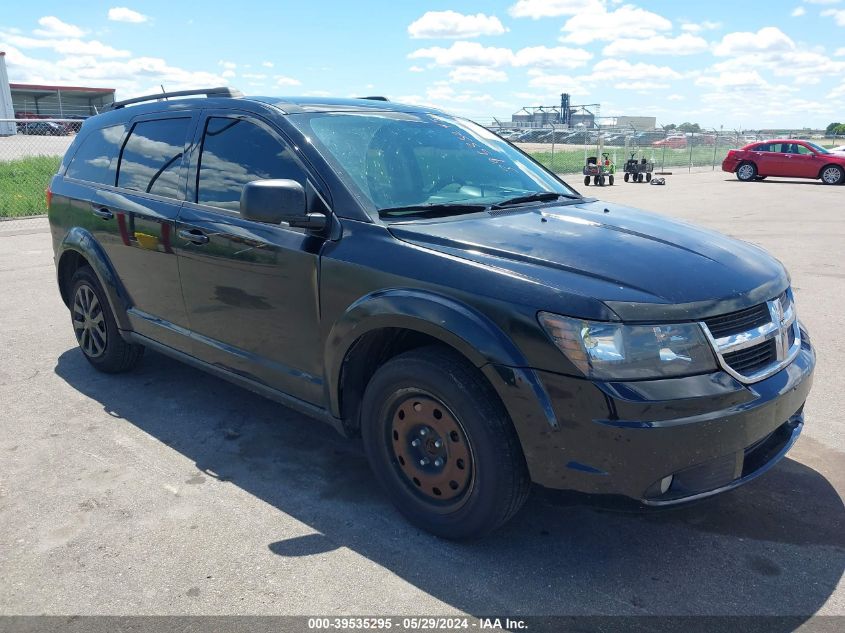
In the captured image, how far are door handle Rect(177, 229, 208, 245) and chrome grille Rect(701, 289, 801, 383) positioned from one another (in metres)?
2.51

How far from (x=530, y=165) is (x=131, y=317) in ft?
8.79

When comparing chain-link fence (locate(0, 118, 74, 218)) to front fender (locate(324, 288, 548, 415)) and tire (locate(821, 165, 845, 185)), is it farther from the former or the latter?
tire (locate(821, 165, 845, 185))

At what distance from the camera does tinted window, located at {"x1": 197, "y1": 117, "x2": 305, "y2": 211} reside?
11.3ft

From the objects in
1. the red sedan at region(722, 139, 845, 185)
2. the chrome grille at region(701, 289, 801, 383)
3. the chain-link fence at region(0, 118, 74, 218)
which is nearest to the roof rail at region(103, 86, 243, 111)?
the chrome grille at region(701, 289, 801, 383)

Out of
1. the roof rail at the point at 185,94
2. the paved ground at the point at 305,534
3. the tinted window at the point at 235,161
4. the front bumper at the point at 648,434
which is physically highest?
the roof rail at the point at 185,94

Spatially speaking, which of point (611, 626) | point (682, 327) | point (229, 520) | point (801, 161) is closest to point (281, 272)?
point (229, 520)

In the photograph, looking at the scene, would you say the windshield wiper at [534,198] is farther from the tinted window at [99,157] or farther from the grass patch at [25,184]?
the grass patch at [25,184]

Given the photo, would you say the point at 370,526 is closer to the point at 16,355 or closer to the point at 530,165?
the point at 530,165

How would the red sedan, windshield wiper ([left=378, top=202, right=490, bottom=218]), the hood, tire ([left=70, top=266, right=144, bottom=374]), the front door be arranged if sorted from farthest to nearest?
the red sedan
tire ([left=70, top=266, right=144, bottom=374])
the front door
windshield wiper ([left=378, top=202, right=490, bottom=218])
the hood

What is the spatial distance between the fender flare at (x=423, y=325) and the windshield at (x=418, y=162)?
501 mm

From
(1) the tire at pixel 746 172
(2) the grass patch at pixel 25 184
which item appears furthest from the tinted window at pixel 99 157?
(1) the tire at pixel 746 172

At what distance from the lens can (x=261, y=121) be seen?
358 centimetres

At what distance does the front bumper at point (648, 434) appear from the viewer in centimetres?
242

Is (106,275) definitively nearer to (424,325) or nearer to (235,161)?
(235,161)
